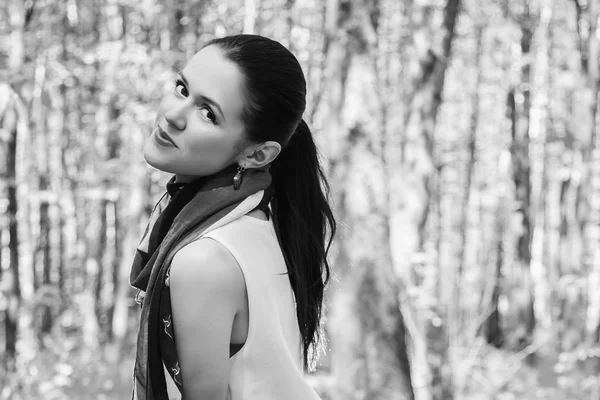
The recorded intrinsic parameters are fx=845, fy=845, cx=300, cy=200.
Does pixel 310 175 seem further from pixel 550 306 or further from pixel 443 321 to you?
pixel 550 306

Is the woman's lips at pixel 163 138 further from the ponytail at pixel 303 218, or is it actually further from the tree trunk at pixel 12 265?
the tree trunk at pixel 12 265

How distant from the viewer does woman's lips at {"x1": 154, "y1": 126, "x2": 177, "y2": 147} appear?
182cm

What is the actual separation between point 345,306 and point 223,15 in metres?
5.77

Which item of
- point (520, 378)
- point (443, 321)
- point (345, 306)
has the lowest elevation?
point (520, 378)

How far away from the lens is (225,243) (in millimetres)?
1719

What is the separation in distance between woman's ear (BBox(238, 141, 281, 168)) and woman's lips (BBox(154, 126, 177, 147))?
0.52 feet

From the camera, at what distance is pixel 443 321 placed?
772 cm

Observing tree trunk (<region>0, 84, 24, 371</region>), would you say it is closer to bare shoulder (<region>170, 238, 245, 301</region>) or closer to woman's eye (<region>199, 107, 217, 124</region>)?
woman's eye (<region>199, 107, 217, 124</region>)

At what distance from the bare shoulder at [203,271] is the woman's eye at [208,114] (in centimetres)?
28

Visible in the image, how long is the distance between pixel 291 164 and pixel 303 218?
14 cm

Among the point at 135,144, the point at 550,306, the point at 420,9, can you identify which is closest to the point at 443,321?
the point at 420,9

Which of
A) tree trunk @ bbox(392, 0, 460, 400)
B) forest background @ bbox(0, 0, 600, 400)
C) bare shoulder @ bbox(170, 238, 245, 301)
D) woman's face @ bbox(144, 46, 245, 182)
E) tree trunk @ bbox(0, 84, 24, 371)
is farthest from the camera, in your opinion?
tree trunk @ bbox(0, 84, 24, 371)

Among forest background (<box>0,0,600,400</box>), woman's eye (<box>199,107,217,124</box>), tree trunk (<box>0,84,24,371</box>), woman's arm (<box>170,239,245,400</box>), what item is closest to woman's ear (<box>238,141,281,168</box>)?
woman's eye (<box>199,107,217,124</box>)

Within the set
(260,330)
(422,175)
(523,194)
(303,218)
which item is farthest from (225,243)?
(523,194)
